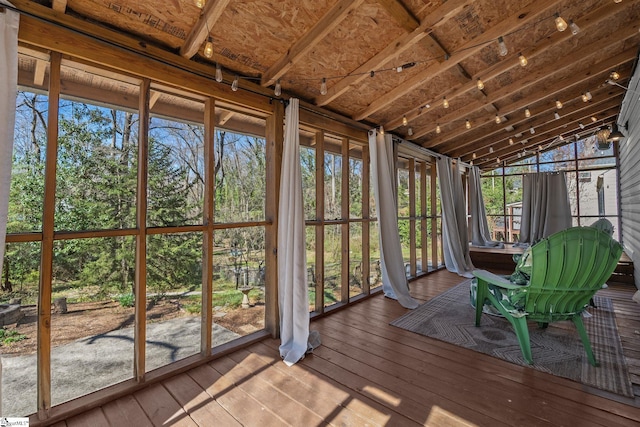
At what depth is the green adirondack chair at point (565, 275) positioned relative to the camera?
225 cm

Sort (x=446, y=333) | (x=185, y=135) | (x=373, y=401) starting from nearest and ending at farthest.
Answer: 1. (x=373, y=401)
2. (x=446, y=333)
3. (x=185, y=135)

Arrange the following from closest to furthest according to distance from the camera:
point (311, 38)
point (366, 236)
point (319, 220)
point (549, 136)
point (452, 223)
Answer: point (311, 38) → point (319, 220) → point (366, 236) → point (452, 223) → point (549, 136)

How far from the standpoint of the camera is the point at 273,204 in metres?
2.94

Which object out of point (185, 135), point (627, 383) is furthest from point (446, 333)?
point (185, 135)

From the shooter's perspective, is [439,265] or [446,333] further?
[439,265]

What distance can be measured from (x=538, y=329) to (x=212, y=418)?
3.43 m

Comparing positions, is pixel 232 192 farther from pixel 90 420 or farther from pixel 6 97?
pixel 90 420

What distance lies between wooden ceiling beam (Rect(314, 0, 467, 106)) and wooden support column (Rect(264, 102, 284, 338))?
64 cm

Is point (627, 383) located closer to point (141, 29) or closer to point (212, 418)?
point (212, 418)

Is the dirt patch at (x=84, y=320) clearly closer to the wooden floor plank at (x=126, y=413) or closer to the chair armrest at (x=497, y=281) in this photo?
the wooden floor plank at (x=126, y=413)

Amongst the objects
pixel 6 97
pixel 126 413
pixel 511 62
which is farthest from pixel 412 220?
pixel 6 97

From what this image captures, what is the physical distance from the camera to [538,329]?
3.13m

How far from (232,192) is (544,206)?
24.0 ft

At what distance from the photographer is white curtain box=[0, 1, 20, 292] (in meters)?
1.47
